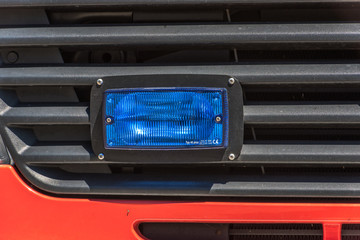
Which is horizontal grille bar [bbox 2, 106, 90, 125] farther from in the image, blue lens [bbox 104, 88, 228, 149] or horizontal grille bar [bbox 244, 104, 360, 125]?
horizontal grille bar [bbox 244, 104, 360, 125]

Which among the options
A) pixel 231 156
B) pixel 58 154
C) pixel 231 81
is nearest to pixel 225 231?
pixel 231 156

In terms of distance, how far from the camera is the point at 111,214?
1601 mm

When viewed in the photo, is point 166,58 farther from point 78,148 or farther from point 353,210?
point 353,210

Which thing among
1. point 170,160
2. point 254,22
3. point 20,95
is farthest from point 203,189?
point 20,95

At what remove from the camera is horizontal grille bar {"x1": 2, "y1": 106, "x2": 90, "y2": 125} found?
157 centimetres

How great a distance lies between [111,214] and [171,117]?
44 centimetres

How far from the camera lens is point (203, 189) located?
1558 mm

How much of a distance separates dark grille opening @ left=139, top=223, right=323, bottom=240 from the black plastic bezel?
33 cm

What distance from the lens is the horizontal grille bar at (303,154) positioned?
1.51m

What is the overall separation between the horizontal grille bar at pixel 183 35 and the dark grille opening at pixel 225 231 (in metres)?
0.69

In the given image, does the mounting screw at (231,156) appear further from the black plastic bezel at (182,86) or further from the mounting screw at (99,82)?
the mounting screw at (99,82)

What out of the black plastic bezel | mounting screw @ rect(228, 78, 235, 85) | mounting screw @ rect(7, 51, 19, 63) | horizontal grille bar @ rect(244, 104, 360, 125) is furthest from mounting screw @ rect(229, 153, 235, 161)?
mounting screw @ rect(7, 51, 19, 63)

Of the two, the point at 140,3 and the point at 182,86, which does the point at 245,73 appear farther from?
the point at 140,3

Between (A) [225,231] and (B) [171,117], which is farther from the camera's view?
(A) [225,231]
